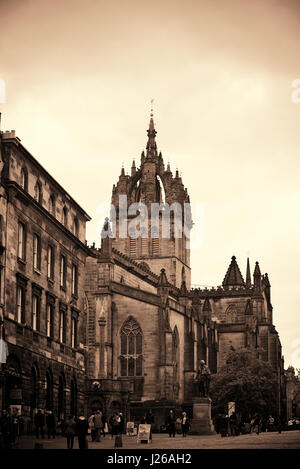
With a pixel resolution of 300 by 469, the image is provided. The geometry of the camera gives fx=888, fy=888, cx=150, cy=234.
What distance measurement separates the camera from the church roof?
129m

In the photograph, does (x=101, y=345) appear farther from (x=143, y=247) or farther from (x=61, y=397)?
(x=143, y=247)

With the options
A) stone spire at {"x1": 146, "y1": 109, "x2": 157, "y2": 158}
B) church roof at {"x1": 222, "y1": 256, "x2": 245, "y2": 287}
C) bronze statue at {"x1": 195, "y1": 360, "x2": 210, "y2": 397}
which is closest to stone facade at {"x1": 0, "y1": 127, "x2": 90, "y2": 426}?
bronze statue at {"x1": 195, "y1": 360, "x2": 210, "y2": 397}

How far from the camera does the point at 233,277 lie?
130 meters

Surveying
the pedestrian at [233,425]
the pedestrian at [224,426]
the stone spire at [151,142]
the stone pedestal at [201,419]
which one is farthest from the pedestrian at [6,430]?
the stone spire at [151,142]

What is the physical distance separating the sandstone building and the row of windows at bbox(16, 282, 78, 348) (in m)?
0.06

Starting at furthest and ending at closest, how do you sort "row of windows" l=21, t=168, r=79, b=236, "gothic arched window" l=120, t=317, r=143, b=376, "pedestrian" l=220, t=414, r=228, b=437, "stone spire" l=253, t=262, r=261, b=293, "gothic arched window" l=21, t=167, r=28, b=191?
"stone spire" l=253, t=262, r=261, b=293 → "gothic arched window" l=120, t=317, r=143, b=376 → "pedestrian" l=220, t=414, r=228, b=437 → "row of windows" l=21, t=168, r=79, b=236 → "gothic arched window" l=21, t=167, r=28, b=191

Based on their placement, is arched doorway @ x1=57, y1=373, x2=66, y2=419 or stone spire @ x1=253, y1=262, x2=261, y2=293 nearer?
arched doorway @ x1=57, y1=373, x2=66, y2=419

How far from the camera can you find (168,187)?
122 metres

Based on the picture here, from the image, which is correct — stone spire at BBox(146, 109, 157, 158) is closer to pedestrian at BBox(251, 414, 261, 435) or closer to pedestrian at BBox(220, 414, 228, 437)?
pedestrian at BBox(251, 414, 261, 435)

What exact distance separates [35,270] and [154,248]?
70918 millimetres

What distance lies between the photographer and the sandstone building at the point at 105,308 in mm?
47219

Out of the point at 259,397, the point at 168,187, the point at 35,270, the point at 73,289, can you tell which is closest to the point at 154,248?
the point at 168,187

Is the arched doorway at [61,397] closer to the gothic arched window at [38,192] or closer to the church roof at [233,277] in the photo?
the gothic arched window at [38,192]

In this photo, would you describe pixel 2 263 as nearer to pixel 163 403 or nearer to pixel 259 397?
pixel 163 403
